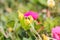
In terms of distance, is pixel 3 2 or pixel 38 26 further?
pixel 3 2

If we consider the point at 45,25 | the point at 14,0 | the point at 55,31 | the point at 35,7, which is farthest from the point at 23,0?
the point at 55,31

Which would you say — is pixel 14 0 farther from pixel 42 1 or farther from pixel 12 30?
pixel 12 30

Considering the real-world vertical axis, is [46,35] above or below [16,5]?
below

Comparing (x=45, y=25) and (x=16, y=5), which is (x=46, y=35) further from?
(x=16, y=5)

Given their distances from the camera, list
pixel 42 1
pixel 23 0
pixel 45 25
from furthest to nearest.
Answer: pixel 23 0 < pixel 42 1 < pixel 45 25

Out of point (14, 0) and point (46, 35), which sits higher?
point (14, 0)

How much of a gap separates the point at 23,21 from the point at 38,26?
7 cm

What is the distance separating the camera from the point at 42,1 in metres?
1.32

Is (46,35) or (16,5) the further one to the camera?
(16,5)

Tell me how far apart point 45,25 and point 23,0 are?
0.72 metres

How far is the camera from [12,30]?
938 mm

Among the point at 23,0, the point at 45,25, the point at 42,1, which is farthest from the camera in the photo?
the point at 23,0

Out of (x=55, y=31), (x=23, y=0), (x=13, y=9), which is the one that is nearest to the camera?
(x=55, y=31)

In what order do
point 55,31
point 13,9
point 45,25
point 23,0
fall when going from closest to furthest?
point 55,31, point 45,25, point 13,9, point 23,0
